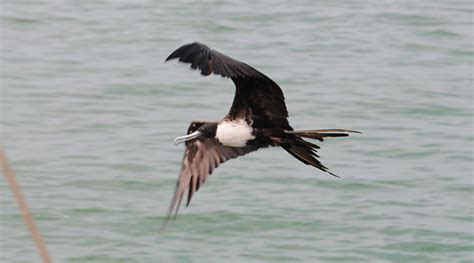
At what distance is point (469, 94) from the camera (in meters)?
9.88

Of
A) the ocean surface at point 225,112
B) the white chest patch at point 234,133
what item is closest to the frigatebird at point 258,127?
the white chest patch at point 234,133

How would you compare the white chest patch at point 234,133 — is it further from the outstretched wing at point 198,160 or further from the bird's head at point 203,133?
the outstretched wing at point 198,160

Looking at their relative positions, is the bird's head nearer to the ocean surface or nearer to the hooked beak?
the hooked beak

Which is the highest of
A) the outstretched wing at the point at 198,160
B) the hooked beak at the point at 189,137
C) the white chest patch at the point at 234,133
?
the white chest patch at the point at 234,133

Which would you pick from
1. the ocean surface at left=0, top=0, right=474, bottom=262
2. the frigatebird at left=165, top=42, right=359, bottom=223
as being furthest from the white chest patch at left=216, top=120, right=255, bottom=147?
the ocean surface at left=0, top=0, right=474, bottom=262

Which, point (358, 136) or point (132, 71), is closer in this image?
point (358, 136)

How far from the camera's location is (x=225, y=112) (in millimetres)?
8969

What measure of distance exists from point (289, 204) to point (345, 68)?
3.00 metres

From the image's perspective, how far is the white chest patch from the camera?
15.8 ft

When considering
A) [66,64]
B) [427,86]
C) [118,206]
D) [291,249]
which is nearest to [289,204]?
[291,249]

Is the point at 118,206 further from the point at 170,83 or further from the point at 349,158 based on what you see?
the point at 170,83

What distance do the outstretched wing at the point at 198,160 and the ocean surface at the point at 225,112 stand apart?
5.82 ft

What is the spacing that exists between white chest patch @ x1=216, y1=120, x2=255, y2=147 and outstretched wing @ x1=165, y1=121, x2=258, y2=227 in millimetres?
183

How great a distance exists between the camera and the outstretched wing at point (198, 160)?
514 cm
